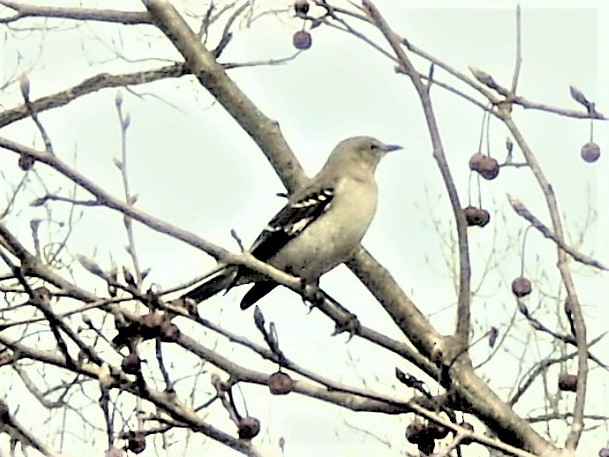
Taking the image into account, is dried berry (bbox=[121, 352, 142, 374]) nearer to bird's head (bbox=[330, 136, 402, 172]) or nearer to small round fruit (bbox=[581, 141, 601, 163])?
small round fruit (bbox=[581, 141, 601, 163])

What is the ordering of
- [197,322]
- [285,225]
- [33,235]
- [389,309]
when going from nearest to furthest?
[197,322], [33,235], [389,309], [285,225]

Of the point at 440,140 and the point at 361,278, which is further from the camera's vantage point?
the point at 361,278

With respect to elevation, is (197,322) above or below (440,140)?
below

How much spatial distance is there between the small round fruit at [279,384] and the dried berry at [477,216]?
2.10 ft

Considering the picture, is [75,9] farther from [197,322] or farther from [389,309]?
[197,322]

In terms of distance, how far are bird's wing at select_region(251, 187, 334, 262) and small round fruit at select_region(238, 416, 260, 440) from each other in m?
1.83

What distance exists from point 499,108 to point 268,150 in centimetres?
98

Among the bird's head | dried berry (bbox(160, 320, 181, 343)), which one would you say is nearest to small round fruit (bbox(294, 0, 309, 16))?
dried berry (bbox(160, 320, 181, 343))

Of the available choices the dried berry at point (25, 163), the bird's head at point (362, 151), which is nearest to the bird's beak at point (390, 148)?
the bird's head at point (362, 151)

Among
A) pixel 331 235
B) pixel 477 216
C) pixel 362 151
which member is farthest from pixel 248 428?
pixel 362 151

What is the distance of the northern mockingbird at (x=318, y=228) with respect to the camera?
3.21m

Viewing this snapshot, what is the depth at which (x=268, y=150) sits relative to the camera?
2689mm

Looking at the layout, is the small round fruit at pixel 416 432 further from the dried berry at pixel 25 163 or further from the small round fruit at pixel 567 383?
the dried berry at pixel 25 163

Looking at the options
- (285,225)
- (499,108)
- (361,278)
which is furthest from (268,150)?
(499,108)
